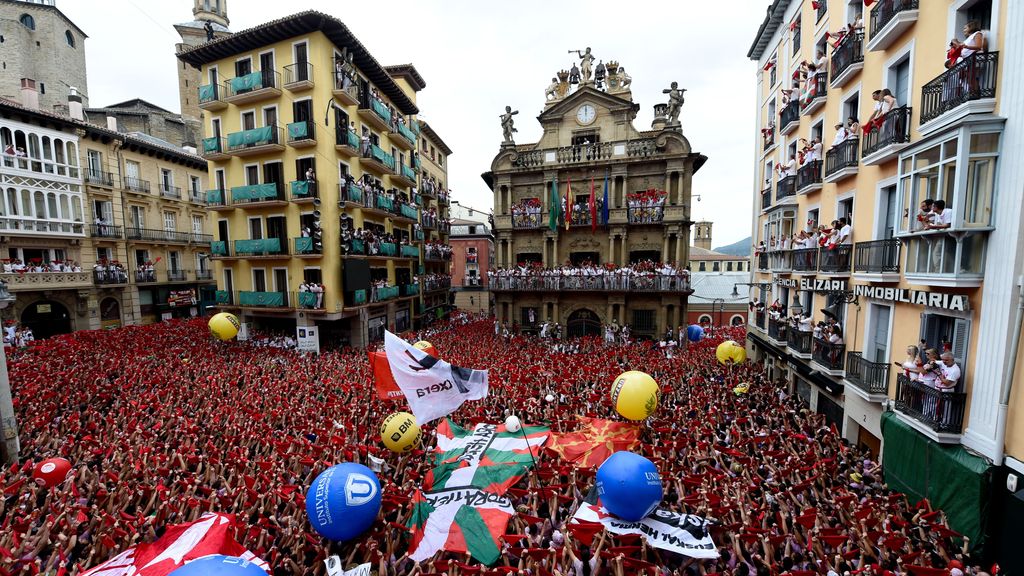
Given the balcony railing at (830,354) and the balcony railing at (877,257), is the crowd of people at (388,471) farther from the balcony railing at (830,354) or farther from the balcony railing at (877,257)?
the balcony railing at (877,257)

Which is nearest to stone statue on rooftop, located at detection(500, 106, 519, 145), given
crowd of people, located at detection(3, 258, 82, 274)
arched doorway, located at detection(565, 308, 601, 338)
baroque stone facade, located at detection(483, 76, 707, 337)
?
baroque stone facade, located at detection(483, 76, 707, 337)

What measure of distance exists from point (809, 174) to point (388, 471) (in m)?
17.7

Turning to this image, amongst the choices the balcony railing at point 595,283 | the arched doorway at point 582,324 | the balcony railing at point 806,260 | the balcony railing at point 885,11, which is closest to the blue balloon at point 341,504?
A: the balcony railing at point 806,260

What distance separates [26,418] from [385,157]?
833 inches

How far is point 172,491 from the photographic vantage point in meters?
8.84

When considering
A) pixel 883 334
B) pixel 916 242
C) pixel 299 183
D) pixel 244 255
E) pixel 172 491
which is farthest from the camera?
pixel 244 255

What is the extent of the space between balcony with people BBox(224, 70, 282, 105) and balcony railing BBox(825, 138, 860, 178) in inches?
1040

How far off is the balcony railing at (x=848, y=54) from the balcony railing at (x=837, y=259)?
5609 mm

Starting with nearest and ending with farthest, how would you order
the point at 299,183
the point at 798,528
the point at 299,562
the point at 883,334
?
the point at 299,562
the point at 798,528
the point at 883,334
the point at 299,183

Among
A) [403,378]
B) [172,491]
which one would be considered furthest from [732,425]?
[172,491]

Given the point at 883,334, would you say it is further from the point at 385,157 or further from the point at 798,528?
the point at 385,157

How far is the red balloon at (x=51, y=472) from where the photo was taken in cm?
914

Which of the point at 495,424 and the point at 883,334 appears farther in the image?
the point at 495,424

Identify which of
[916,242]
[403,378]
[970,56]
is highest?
[970,56]
